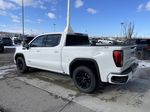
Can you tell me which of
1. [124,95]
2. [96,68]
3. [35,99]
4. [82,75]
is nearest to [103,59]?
[96,68]

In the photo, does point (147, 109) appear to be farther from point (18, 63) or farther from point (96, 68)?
point (18, 63)

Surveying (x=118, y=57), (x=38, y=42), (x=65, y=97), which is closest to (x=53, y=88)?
(x=65, y=97)

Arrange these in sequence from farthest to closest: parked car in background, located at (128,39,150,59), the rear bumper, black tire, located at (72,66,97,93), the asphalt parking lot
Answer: parked car in background, located at (128,39,150,59), black tire, located at (72,66,97,93), the rear bumper, the asphalt parking lot

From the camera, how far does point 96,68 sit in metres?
4.65

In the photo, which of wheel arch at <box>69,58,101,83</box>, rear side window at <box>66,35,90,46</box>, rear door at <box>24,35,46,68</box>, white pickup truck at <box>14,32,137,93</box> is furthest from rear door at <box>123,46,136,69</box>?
rear door at <box>24,35,46,68</box>

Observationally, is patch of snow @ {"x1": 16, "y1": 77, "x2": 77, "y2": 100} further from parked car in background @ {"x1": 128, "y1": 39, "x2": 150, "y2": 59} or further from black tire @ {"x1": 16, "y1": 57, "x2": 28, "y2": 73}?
parked car in background @ {"x1": 128, "y1": 39, "x2": 150, "y2": 59}

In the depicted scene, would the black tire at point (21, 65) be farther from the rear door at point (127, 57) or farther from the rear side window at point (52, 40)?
the rear door at point (127, 57)

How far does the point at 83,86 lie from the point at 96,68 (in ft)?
2.77

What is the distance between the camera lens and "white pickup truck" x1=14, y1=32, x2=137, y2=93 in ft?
14.2

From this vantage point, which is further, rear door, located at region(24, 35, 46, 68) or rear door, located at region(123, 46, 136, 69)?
rear door, located at region(24, 35, 46, 68)

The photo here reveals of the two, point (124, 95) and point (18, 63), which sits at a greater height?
point (18, 63)

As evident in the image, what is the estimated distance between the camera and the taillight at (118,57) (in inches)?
165

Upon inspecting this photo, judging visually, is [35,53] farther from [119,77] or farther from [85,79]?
[119,77]

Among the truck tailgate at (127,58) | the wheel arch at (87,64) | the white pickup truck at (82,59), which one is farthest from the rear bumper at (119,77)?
the wheel arch at (87,64)
